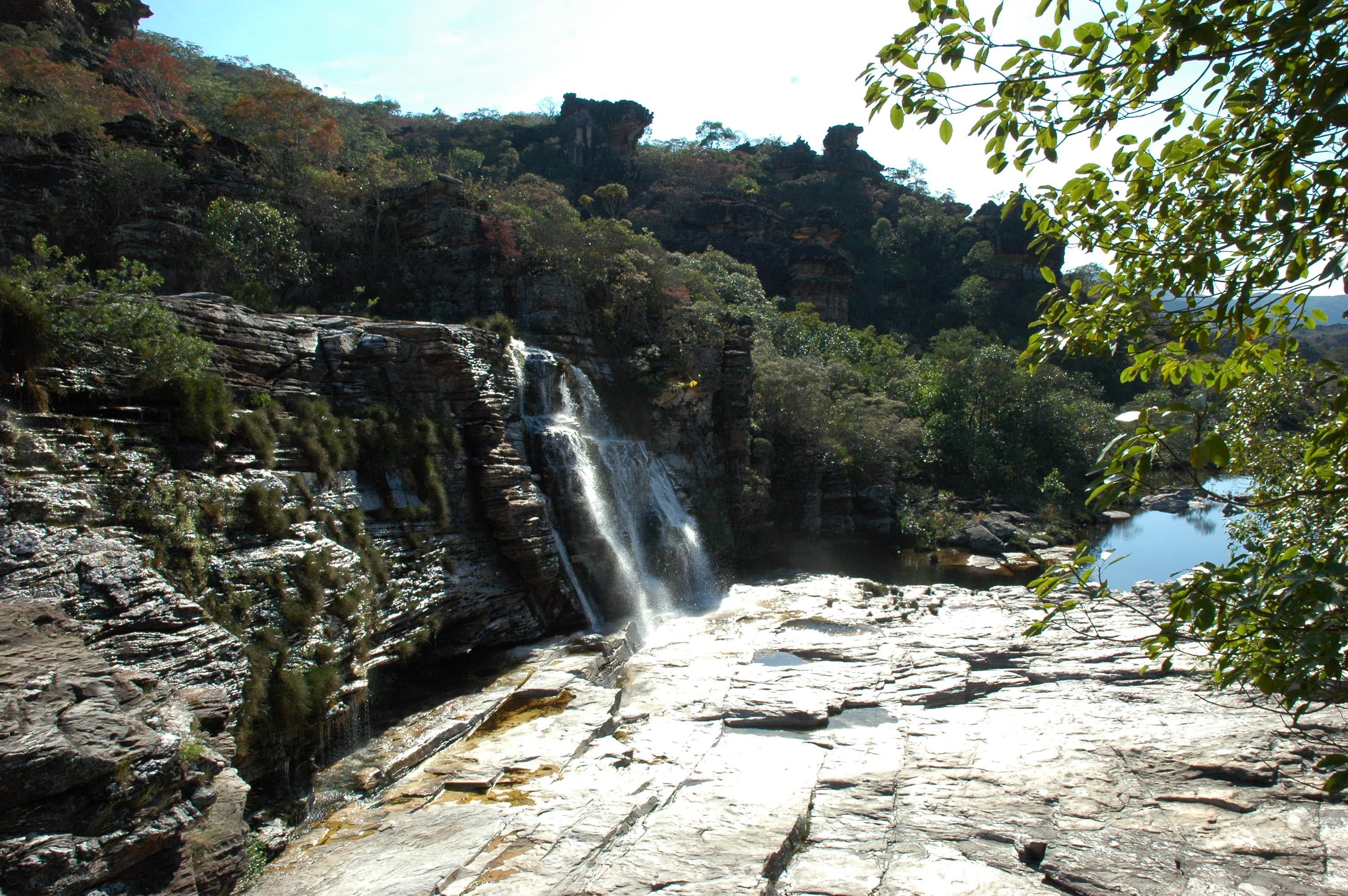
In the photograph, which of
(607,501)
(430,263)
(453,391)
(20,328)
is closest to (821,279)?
(430,263)

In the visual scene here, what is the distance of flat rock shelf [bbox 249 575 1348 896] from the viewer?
5.55 meters

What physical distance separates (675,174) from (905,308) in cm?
2141

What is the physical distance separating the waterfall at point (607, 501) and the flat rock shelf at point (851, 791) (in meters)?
3.58

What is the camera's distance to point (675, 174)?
192ft

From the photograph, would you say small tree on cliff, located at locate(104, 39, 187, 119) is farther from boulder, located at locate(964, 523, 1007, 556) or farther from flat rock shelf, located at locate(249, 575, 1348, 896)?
boulder, located at locate(964, 523, 1007, 556)

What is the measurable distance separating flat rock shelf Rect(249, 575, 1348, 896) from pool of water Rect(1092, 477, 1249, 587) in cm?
1264

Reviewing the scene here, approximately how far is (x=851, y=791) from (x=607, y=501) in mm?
9626

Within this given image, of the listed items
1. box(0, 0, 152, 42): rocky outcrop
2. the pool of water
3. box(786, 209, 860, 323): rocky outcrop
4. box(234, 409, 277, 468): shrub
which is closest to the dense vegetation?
box(234, 409, 277, 468): shrub

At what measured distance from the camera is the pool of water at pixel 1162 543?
74.7ft

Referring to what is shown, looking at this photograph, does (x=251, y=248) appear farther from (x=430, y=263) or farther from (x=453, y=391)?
(x=453, y=391)

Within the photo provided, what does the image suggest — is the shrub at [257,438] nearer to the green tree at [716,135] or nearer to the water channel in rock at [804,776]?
the water channel in rock at [804,776]

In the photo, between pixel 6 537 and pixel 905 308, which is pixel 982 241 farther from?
pixel 6 537

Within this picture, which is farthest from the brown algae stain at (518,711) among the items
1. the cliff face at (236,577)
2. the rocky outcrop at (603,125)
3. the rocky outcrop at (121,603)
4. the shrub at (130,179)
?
the rocky outcrop at (603,125)

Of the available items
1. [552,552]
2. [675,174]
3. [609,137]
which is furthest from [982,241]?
[552,552]
